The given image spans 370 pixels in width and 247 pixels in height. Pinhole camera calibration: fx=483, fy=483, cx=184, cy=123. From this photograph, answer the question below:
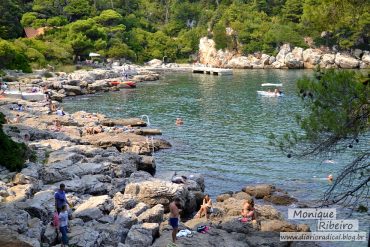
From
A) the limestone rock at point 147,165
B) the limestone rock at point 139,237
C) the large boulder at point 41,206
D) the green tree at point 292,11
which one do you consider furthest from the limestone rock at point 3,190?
the green tree at point 292,11

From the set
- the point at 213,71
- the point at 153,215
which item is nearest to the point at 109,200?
the point at 153,215

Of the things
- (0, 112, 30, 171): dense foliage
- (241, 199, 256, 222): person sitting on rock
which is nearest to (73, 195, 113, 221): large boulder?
(0, 112, 30, 171): dense foliage

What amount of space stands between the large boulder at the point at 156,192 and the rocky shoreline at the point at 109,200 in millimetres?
42

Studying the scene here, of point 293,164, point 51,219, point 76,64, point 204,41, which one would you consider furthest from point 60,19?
point 51,219

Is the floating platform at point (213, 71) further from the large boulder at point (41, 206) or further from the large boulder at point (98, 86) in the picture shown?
the large boulder at point (41, 206)

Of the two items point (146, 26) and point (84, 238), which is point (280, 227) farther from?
point (146, 26)

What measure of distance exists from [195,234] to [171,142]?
1913cm

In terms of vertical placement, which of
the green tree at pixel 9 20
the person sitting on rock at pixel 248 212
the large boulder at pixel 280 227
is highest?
the green tree at pixel 9 20

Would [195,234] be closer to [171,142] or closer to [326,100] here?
[326,100]

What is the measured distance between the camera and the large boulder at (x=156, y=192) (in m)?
20.2

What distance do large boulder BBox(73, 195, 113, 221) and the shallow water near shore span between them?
6.88 m

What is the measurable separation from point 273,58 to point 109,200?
304ft

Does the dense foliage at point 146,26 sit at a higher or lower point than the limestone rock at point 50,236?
higher

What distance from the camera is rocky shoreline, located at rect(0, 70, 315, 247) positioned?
601 inches
